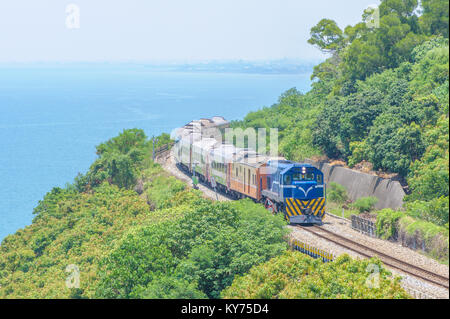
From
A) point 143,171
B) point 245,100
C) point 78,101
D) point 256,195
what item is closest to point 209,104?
Result: point 245,100

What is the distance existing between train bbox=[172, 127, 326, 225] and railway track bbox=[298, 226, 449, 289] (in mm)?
1050

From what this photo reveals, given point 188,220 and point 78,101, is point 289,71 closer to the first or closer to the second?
point 78,101

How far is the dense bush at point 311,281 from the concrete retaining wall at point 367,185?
13754mm

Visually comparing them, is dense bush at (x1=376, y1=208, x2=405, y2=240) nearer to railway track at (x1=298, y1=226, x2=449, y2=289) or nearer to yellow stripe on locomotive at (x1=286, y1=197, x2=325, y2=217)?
railway track at (x1=298, y1=226, x2=449, y2=289)

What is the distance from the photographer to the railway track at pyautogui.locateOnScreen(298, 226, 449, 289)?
17.1 meters

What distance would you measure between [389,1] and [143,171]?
2201cm

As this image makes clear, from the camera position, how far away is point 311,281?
15.5 metres

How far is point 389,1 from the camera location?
41312 mm

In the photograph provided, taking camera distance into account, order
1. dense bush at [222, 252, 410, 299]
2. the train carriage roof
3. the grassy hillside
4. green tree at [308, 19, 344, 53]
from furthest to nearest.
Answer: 1. green tree at [308, 19, 344, 53]
2. the train carriage roof
3. the grassy hillside
4. dense bush at [222, 252, 410, 299]

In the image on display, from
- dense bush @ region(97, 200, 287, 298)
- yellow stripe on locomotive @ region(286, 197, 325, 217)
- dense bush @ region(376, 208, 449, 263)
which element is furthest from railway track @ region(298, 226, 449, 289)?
dense bush @ region(97, 200, 287, 298)

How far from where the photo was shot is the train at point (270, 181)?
2681 centimetres

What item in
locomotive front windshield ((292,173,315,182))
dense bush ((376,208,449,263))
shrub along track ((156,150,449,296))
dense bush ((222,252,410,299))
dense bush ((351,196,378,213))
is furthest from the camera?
dense bush ((351,196,378,213))

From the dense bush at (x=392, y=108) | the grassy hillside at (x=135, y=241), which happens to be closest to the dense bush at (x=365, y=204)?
the dense bush at (x=392, y=108)

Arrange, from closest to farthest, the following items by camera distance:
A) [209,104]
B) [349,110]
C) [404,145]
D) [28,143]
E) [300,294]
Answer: [300,294] → [404,145] → [349,110] → [28,143] → [209,104]
